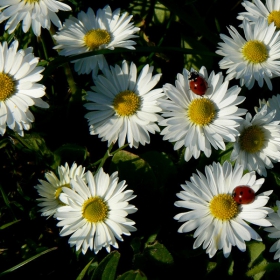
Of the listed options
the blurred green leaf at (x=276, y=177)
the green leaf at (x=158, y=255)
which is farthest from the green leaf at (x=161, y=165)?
the blurred green leaf at (x=276, y=177)

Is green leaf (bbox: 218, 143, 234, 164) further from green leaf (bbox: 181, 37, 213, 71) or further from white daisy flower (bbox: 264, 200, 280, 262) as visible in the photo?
green leaf (bbox: 181, 37, 213, 71)

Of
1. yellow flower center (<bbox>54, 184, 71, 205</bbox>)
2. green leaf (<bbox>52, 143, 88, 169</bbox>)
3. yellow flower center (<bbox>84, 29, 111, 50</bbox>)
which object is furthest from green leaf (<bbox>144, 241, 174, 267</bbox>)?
yellow flower center (<bbox>84, 29, 111, 50</bbox>)

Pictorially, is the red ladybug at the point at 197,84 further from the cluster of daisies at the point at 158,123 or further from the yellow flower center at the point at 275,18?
the yellow flower center at the point at 275,18

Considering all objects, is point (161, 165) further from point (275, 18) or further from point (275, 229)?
point (275, 18)

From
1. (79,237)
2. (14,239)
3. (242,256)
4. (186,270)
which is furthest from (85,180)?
(242,256)

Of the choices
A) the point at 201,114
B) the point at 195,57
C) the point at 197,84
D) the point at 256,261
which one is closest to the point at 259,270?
the point at 256,261

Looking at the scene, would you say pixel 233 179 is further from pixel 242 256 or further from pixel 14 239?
pixel 14 239
